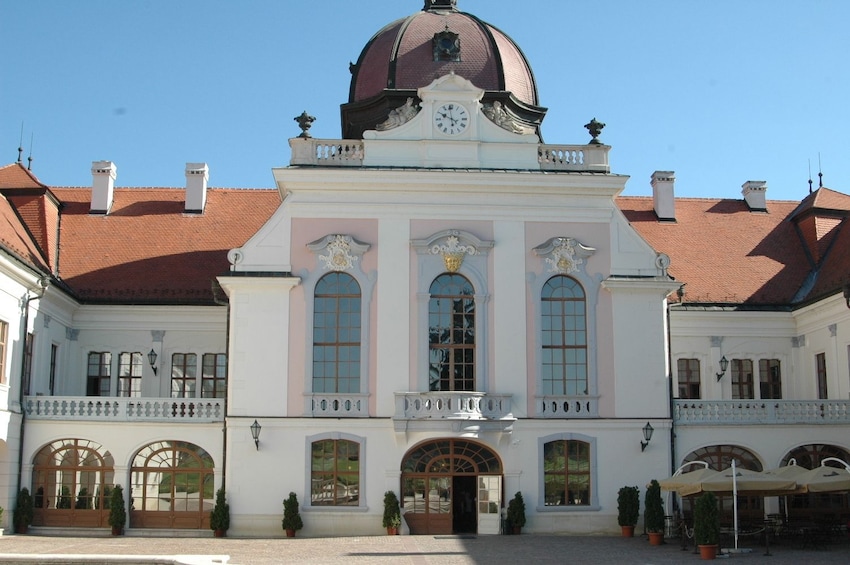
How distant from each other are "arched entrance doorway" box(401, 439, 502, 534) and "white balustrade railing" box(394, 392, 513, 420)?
3.13 ft

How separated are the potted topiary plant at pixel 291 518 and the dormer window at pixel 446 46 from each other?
14239 millimetres

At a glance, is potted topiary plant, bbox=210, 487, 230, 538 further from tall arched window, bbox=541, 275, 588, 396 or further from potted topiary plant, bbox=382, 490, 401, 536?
tall arched window, bbox=541, 275, 588, 396

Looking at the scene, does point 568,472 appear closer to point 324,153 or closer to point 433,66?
point 324,153

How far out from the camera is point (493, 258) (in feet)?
102

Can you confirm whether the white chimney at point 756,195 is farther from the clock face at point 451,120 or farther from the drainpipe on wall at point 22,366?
the drainpipe on wall at point 22,366

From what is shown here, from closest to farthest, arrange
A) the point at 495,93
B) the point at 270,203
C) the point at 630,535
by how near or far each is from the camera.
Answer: the point at 630,535 → the point at 495,93 → the point at 270,203

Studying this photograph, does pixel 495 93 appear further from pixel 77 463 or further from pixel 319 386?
pixel 77 463

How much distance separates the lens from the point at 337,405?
29.9 meters

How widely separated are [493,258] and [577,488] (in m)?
6.63

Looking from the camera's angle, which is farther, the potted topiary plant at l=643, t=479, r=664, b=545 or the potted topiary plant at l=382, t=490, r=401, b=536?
the potted topiary plant at l=382, t=490, r=401, b=536

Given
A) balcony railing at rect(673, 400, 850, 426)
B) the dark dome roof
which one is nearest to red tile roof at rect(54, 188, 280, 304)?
the dark dome roof

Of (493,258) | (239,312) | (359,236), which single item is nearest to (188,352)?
(239,312)

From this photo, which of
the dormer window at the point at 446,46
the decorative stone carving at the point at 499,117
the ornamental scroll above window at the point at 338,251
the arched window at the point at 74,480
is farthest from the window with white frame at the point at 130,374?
the dormer window at the point at 446,46

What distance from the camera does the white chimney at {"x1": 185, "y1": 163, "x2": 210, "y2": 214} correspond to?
38.3m
